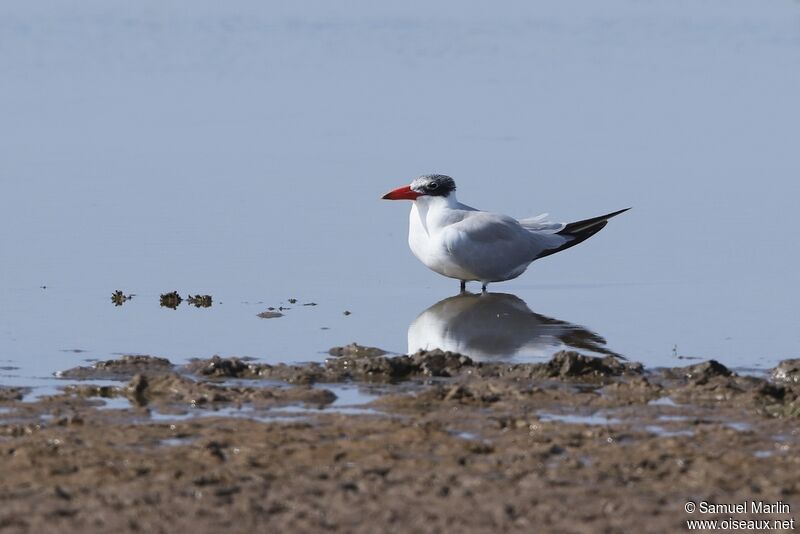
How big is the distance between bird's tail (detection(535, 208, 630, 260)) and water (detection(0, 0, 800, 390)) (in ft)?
0.85

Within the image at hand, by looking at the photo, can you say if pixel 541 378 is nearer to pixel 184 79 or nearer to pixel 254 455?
pixel 254 455

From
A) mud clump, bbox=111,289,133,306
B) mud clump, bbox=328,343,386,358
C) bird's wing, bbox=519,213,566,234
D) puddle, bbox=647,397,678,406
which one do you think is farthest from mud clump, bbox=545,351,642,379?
bird's wing, bbox=519,213,566,234

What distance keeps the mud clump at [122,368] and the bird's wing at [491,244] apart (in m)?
3.79

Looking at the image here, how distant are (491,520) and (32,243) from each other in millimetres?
8324

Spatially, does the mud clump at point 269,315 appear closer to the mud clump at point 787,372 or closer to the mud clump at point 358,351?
the mud clump at point 358,351

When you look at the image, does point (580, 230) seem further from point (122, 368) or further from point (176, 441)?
point (176, 441)

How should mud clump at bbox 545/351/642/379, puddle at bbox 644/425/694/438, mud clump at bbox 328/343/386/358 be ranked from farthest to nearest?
mud clump at bbox 328/343/386/358 → mud clump at bbox 545/351/642/379 → puddle at bbox 644/425/694/438

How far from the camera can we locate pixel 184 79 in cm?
2339

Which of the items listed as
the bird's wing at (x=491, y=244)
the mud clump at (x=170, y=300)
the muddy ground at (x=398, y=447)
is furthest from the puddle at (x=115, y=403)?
the bird's wing at (x=491, y=244)

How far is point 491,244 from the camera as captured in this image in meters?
12.2

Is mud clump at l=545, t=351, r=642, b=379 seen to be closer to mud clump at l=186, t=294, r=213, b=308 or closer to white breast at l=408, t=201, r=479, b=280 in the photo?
mud clump at l=186, t=294, r=213, b=308

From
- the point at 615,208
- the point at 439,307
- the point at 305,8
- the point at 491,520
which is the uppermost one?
the point at 305,8

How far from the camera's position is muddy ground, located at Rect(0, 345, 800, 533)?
5.71 m

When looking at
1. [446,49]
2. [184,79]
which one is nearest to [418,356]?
[184,79]
